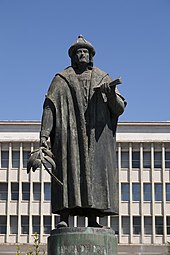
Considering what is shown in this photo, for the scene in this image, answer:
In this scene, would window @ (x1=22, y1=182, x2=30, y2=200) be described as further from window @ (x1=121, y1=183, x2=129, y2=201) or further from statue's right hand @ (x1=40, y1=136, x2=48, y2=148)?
statue's right hand @ (x1=40, y1=136, x2=48, y2=148)

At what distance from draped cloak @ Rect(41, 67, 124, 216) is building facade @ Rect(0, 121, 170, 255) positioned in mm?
65446

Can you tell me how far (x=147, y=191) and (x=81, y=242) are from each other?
6806 centimetres

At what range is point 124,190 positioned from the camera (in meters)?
76.4

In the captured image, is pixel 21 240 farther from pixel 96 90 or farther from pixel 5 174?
pixel 96 90

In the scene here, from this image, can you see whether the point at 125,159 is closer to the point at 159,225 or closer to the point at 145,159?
the point at 145,159

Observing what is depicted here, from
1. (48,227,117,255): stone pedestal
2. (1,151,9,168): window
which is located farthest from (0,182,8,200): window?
(48,227,117,255): stone pedestal

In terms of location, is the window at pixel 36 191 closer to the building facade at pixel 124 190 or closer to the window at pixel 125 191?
the building facade at pixel 124 190

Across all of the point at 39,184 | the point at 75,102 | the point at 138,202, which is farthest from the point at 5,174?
the point at 75,102

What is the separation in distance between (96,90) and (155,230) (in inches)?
2632

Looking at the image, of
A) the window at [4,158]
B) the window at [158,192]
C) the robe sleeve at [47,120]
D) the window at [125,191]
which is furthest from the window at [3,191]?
the robe sleeve at [47,120]

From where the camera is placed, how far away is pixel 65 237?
8.89 m

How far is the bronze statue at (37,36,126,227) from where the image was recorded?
9375 millimetres

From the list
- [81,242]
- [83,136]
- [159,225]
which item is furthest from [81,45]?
[159,225]

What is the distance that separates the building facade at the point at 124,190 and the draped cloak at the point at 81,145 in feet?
215
